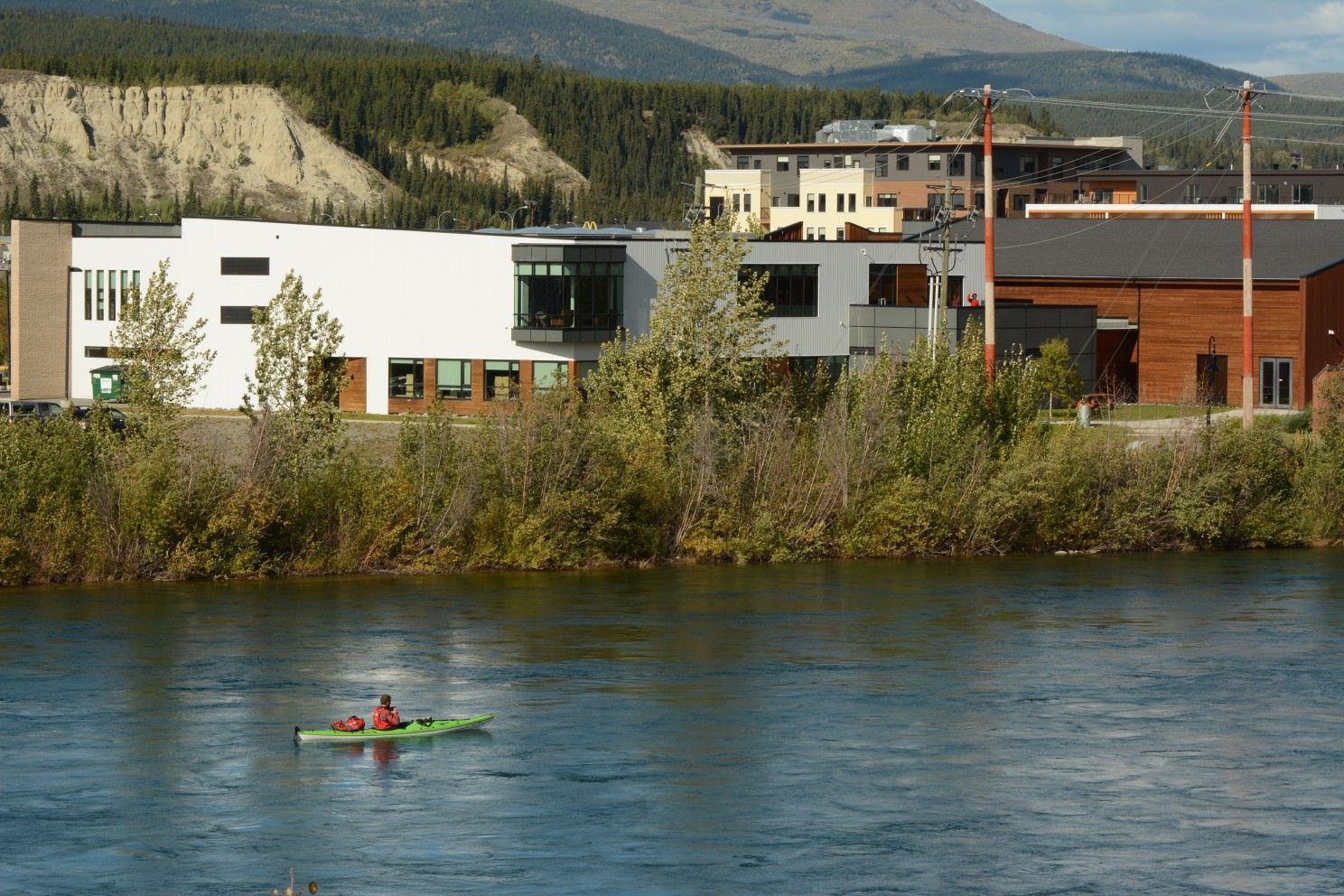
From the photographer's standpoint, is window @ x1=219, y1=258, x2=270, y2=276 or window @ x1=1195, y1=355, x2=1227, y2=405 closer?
window @ x1=1195, y1=355, x2=1227, y2=405

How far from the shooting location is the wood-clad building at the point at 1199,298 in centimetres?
9575

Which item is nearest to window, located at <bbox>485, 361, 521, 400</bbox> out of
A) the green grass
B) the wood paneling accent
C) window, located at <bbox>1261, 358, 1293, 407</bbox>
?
the wood paneling accent

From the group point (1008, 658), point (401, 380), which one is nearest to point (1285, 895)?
point (1008, 658)

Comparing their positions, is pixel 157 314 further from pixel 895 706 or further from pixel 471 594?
pixel 895 706

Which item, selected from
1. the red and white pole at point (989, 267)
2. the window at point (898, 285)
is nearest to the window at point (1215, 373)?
→ the window at point (898, 285)

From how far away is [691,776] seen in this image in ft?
126

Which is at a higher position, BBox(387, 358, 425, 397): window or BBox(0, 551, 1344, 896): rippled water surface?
BBox(387, 358, 425, 397): window

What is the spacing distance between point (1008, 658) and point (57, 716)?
22.8m

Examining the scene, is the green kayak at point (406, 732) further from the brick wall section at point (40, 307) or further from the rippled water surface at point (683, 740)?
the brick wall section at point (40, 307)

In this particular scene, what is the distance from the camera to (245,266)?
327 ft

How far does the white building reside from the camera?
95562 mm

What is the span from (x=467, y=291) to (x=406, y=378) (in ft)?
17.9

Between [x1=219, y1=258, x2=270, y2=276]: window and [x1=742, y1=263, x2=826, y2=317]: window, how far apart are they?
25.0 metres

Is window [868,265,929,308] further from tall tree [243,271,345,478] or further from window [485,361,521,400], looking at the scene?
tall tree [243,271,345,478]
